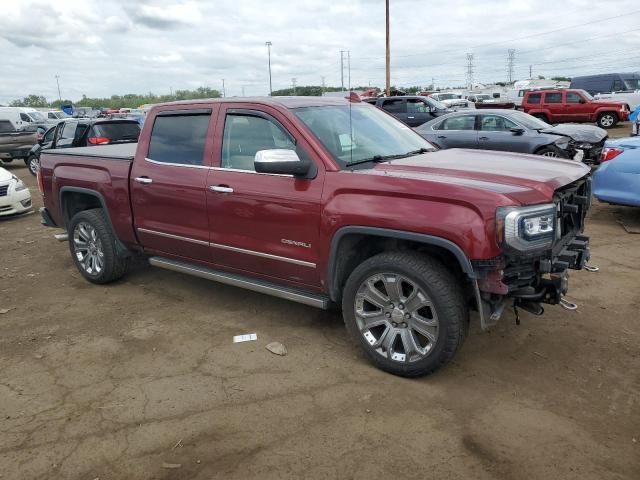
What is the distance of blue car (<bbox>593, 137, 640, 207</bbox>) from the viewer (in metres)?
6.70

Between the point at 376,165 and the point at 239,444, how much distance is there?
2.06 m

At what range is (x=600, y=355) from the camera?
3762mm

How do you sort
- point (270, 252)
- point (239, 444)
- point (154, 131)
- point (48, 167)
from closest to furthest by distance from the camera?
point (239, 444) → point (270, 252) → point (154, 131) → point (48, 167)

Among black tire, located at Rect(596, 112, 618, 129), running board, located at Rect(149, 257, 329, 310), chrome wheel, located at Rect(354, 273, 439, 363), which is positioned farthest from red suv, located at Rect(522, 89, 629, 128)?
chrome wheel, located at Rect(354, 273, 439, 363)

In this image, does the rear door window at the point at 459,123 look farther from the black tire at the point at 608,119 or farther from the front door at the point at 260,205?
the black tire at the point at 608,119

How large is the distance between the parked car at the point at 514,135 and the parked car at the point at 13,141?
41.9ft

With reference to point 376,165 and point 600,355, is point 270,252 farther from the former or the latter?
point 600,355

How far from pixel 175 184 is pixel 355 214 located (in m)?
1.84

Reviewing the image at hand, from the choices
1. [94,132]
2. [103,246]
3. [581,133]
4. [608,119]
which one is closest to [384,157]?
[103,246]

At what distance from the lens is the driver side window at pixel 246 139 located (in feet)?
13.2

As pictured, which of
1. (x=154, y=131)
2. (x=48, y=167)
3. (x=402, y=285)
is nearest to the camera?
(x=402, y=285)

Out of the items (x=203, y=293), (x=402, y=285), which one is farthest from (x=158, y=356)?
(x=402, y=285)

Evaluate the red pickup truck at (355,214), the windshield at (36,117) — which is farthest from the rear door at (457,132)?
the windshield at (36,117)

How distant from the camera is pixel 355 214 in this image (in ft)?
11.4
